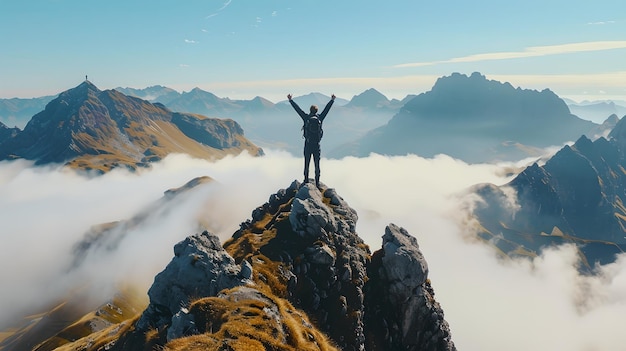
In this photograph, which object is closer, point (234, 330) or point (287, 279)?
point (234, 330)

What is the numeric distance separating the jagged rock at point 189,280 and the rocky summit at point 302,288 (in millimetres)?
103

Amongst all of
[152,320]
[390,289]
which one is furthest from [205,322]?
[390,289]

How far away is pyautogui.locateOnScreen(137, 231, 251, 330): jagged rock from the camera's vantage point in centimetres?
3769

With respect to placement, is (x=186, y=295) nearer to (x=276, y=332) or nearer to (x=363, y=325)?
(x=276, y=332)

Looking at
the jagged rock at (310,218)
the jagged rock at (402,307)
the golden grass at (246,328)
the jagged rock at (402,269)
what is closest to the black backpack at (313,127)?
the jagged rock at (310,218)

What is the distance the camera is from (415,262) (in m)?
52.6

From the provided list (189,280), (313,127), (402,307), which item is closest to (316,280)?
(402,307)

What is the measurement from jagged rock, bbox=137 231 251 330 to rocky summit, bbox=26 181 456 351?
103 millimetres

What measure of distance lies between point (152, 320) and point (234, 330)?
869 inches

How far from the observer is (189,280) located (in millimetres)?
38969

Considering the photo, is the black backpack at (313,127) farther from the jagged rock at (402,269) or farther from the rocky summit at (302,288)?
the jagged rock at (402,269)

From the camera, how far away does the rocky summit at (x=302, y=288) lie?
27.1 meters

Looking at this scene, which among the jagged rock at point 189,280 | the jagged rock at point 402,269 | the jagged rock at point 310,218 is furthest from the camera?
the jagged rock at point 402,269

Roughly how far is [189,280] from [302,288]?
12944 mm
